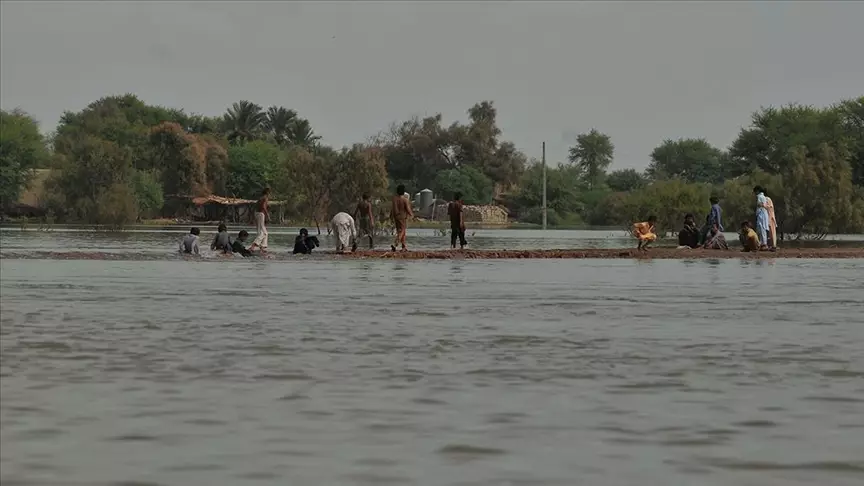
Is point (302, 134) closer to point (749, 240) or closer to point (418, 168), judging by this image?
point (418, 168)

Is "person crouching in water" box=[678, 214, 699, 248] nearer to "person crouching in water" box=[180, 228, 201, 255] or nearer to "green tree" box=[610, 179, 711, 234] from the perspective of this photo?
"person crouching in water" box=[180, 228, 201, 255]

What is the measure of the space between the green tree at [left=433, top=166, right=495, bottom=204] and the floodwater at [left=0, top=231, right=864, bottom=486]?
88.8m

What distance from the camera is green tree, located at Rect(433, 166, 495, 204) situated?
106m

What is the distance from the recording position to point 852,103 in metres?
86.2

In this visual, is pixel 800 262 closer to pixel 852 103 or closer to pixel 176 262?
pixel 176 262

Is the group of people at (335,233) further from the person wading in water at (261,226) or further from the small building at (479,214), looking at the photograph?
the small building at (479,214)

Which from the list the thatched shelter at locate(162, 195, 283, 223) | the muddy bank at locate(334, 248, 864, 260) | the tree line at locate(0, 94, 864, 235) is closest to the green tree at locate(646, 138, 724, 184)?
the tree line at locate(0, 94, 864, 235)

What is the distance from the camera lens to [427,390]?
819cm

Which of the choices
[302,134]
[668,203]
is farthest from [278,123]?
[668,203]

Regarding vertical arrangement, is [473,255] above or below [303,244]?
below

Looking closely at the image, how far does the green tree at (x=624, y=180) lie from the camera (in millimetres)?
129250

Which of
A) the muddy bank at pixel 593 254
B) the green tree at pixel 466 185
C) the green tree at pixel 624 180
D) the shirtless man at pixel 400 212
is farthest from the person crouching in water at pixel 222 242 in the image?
the green tree at pixel 624 180

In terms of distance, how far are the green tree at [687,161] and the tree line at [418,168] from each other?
0.57 ft

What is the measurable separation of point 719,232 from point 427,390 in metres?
26.6
